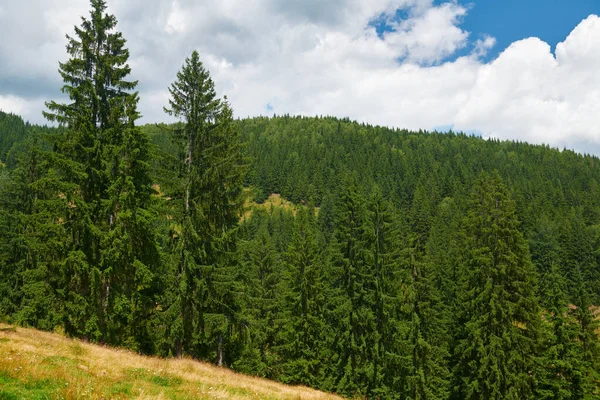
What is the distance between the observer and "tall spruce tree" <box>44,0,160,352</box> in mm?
15953

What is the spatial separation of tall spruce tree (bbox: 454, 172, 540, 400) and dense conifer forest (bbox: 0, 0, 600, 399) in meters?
0.13

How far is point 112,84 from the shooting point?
18031 millimetres

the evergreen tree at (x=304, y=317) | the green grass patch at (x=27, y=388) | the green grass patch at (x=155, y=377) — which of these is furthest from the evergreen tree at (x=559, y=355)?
the green grass patch at (x=27, y=388)

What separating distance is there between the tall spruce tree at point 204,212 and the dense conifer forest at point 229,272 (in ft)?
0.30

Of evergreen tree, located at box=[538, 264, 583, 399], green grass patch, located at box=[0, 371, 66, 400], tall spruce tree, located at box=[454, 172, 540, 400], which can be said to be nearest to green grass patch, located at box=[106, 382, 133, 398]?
green grass patch, located at box=[0, 371, 66, 400]

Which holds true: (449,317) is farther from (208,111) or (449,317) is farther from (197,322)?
(208,111)

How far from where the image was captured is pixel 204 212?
18.8 metres

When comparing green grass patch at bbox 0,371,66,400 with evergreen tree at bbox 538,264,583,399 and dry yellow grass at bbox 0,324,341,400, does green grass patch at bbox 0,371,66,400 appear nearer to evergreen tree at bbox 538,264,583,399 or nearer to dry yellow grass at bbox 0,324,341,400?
dry yellow grass at bbox 0,324,341,400

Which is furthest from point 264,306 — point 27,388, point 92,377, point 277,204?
point 277,204

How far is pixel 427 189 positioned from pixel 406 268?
97.0 metres

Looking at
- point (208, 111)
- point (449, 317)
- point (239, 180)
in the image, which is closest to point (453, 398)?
point (449, 317)

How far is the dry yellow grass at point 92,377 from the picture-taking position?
747 cm

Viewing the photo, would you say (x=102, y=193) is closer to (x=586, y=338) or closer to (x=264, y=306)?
(x=264, y=306)

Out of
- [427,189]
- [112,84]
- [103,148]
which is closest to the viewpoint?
[103,148]
